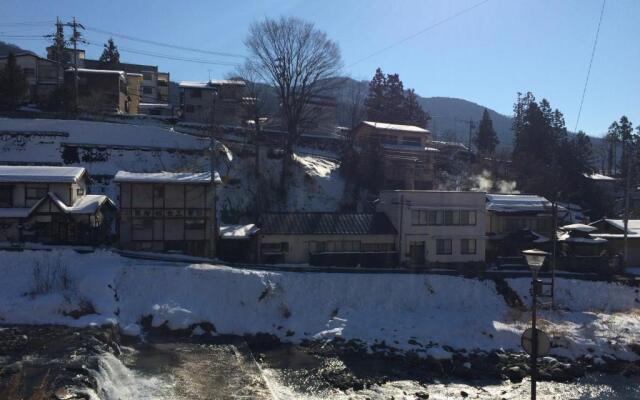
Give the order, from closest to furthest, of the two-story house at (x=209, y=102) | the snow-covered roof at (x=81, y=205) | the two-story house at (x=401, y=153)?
the snow-covered roof at (x=81, y=205) → the two-story house at (x=401, y=153) → the two-story house at (x=209, y=102)

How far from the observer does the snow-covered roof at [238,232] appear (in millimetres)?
29484

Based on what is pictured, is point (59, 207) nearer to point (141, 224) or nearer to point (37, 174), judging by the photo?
point (37, 174)

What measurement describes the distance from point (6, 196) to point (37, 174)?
2034mm

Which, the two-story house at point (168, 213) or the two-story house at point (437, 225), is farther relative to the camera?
the two-story house at point (437, 225)

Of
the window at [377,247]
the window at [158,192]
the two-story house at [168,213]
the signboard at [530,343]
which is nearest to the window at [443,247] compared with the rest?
the window at [377,247]

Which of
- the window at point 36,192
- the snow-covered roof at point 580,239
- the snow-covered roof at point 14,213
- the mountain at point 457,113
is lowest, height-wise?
the snow-covered roof at point 580,239

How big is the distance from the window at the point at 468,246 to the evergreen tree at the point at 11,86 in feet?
119

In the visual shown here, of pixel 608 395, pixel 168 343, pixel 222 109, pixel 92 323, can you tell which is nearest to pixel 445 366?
pixel 608 395

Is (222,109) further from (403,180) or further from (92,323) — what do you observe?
(92,323)

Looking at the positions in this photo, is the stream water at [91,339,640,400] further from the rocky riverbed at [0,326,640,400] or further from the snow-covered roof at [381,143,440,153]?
the snow-covered roof at [381,143,440,153]

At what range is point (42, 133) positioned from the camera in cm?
3725

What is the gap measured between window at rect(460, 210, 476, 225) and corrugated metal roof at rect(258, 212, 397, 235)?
453 centimetres

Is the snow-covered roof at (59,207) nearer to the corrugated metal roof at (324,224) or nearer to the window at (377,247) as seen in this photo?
the corrugated metal roof at (324,224)

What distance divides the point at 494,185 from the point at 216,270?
1310 inches
